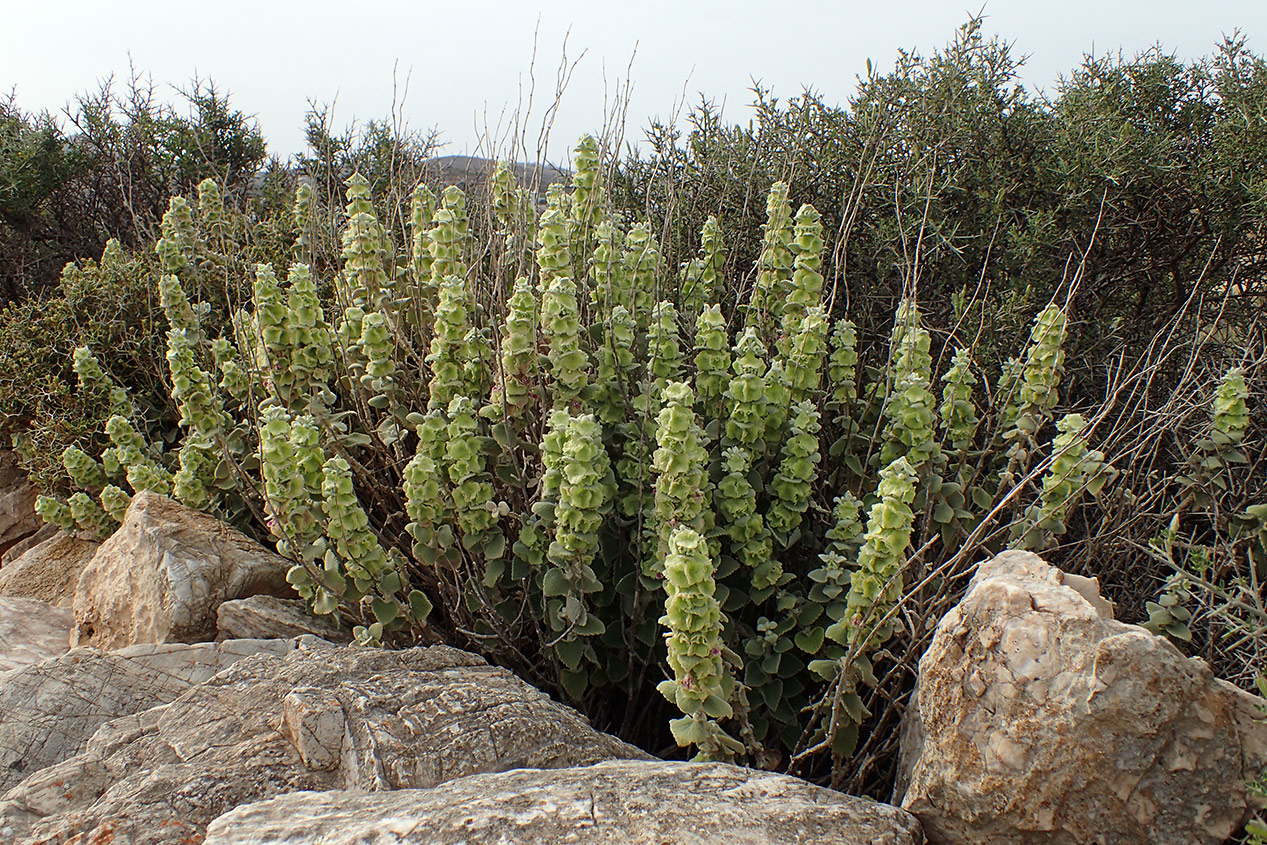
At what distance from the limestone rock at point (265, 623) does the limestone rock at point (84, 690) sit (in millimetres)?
103

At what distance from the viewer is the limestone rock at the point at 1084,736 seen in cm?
178

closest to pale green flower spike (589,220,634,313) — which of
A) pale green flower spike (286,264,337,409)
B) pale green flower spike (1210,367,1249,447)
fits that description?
pale green flower spike (286,264,337,409)

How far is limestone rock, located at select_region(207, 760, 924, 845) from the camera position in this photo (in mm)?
1665

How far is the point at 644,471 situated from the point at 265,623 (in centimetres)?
146

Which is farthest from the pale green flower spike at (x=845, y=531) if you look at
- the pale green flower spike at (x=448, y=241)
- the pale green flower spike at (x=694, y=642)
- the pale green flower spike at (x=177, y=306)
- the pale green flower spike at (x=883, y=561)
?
the pale green flower spike at (x=177, y=306)

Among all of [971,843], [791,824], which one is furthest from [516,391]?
[971,843]

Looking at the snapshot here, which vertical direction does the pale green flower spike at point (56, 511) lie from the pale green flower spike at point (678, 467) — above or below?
below

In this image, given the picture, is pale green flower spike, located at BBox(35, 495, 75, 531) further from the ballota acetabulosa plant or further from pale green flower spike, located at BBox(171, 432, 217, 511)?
the ballota acetabulosa plant

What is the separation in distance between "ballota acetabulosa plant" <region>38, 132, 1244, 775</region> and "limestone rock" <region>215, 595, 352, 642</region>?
4.3 inches

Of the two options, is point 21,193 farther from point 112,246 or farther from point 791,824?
point 791,824

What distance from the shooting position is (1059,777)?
1801mm

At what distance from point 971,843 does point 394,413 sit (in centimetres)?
203

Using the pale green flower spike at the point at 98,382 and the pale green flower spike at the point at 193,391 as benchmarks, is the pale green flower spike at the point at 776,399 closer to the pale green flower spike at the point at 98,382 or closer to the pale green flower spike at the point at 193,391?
the pale green flower spike at the point at 193,391

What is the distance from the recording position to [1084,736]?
1.78 meters
